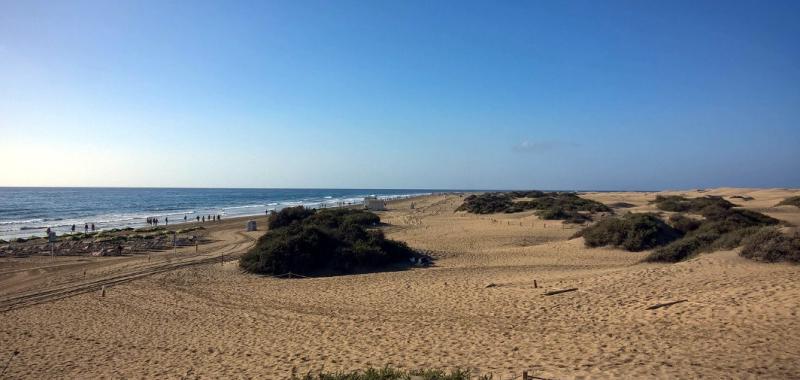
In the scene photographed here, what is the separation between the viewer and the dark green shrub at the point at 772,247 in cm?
1293

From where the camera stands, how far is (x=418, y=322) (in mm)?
11219

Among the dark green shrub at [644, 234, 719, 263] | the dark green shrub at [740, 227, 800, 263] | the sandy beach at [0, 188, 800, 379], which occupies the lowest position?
the sandy beach at [0, 188, 800, 379]

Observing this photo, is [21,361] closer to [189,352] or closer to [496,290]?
[189,352]

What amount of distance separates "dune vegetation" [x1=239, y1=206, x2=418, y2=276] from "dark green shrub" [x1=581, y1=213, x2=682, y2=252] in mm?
9117

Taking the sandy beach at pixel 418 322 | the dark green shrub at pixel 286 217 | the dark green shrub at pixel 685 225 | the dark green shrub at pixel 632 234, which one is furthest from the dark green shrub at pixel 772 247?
the dark green shrub at pixel 286 217

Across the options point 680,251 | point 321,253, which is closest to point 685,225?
point 680,251

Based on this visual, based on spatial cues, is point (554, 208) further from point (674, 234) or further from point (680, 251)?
point (680, 251)

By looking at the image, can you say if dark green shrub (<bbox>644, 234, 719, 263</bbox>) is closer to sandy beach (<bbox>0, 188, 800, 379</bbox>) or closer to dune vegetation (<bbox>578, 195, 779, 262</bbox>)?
Result: dune vegetation (<bbox>578, 195, 779, 262</bbox>)

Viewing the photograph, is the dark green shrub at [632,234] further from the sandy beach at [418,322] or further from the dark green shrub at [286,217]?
the dark green shrub at [286,217]

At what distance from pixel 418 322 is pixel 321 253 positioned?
31.0 ft

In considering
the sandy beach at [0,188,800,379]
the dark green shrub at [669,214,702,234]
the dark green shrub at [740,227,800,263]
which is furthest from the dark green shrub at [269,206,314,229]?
the dark green shrub at [740,227,800,263]

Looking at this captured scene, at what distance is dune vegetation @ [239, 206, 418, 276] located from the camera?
1883 centimetres

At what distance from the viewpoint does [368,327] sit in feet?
36.2

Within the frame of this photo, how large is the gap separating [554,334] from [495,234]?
64.8ft
